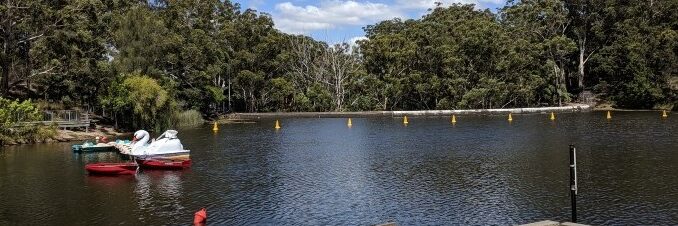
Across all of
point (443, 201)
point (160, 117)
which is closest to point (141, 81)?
point (160, 117)

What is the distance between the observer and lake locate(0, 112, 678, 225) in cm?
2350

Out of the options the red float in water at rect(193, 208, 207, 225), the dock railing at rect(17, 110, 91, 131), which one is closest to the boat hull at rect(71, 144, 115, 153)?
the dock railing at rect(17, 110, 91, 131)

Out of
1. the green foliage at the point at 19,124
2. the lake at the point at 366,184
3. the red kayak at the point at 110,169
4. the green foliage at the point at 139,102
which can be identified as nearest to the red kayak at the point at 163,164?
the lake at the point at 366,184

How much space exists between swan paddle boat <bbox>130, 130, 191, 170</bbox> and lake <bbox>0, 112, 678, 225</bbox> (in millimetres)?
982

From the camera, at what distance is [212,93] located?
303 ft

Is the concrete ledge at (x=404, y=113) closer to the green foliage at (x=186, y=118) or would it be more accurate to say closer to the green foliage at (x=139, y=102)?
the green foliage at (x=186, y=118)

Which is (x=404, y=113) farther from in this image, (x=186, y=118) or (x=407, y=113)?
(x=186, y=118)

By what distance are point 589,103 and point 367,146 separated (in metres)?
71.9

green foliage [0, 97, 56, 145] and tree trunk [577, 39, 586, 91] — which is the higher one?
tree trunk [577, 39, 586, 91]

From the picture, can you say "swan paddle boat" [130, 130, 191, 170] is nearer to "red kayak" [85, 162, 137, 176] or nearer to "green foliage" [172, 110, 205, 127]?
"red kayak" [85, 162, 137, 176]

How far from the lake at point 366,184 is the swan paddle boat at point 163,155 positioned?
0.98m

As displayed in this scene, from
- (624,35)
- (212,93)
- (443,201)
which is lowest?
(443,201)

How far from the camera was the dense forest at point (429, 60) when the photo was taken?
89.8 m

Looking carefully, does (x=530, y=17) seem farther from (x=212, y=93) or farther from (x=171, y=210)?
(x=171, y=210)
